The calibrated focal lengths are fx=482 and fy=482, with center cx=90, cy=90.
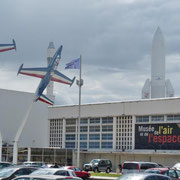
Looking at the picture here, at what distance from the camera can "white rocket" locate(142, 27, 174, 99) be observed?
9056 cm

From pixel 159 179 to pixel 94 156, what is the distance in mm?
47347

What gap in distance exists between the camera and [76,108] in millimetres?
70500

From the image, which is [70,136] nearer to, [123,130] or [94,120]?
[94,120]

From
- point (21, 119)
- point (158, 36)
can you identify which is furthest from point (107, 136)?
point (158, 36)

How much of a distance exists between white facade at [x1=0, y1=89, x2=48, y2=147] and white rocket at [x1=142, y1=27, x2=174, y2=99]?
81.8 ft

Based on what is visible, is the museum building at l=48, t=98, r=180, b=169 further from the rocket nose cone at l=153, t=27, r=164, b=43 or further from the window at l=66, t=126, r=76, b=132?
the rocket nose cone at l=153, t=27, r=164, b=43

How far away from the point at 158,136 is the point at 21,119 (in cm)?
2316

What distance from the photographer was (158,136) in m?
60.3

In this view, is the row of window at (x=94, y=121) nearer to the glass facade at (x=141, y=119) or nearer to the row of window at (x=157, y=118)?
the glass facade at (x=141, y=119)

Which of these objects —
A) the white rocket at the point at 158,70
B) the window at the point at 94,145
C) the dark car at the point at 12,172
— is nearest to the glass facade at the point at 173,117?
the window at the point at 94,145

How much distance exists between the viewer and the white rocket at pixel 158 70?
90.6 meters

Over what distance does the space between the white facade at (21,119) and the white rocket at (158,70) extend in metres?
24.9

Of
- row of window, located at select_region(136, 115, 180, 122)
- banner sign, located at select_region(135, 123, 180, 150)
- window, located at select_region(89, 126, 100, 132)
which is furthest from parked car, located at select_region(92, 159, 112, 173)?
window, located at select_region(89, 126, 100, 132)

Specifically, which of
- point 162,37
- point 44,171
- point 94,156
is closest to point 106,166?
point 94,156
